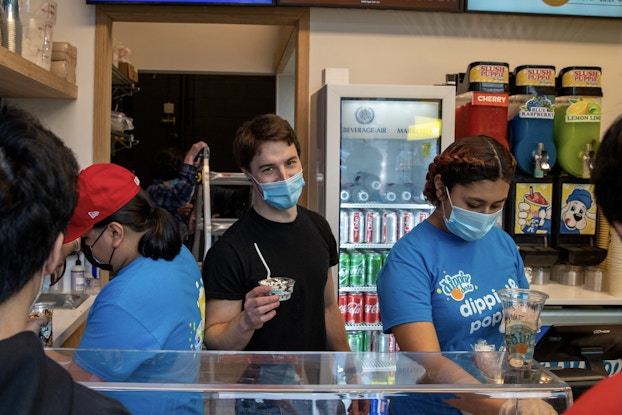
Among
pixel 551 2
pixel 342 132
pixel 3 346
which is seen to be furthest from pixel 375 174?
pixel 3 346

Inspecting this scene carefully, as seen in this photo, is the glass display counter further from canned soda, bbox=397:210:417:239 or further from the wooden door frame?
the wooden door frame

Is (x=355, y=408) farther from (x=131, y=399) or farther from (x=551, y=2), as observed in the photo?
(x=551, y=2)

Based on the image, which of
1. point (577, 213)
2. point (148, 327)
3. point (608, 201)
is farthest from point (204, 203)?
point (608, 201)

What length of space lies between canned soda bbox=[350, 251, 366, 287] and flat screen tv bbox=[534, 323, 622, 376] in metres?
1.73

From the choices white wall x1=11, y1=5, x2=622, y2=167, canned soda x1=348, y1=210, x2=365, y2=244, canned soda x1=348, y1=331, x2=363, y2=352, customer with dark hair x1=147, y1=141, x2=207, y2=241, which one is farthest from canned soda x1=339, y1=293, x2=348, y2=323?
customer with dark hair x1=147, y1=141, x2=207, y2=241

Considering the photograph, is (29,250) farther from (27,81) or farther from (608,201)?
(27,81)

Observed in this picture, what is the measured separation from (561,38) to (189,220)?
3.38m

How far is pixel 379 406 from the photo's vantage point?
1.35 meters

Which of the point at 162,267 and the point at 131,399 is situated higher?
the point at 162,267

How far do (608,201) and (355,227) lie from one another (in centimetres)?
307

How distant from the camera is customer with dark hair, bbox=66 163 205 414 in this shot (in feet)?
4.47

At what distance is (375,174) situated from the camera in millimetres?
4160

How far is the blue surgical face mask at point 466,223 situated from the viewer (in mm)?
1951

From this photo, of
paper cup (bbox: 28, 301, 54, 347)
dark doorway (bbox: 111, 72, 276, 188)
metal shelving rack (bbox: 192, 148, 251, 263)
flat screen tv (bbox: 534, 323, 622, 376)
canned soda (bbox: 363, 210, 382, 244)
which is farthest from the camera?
dark doorway (bbox: 111, 72, 276, 188)
